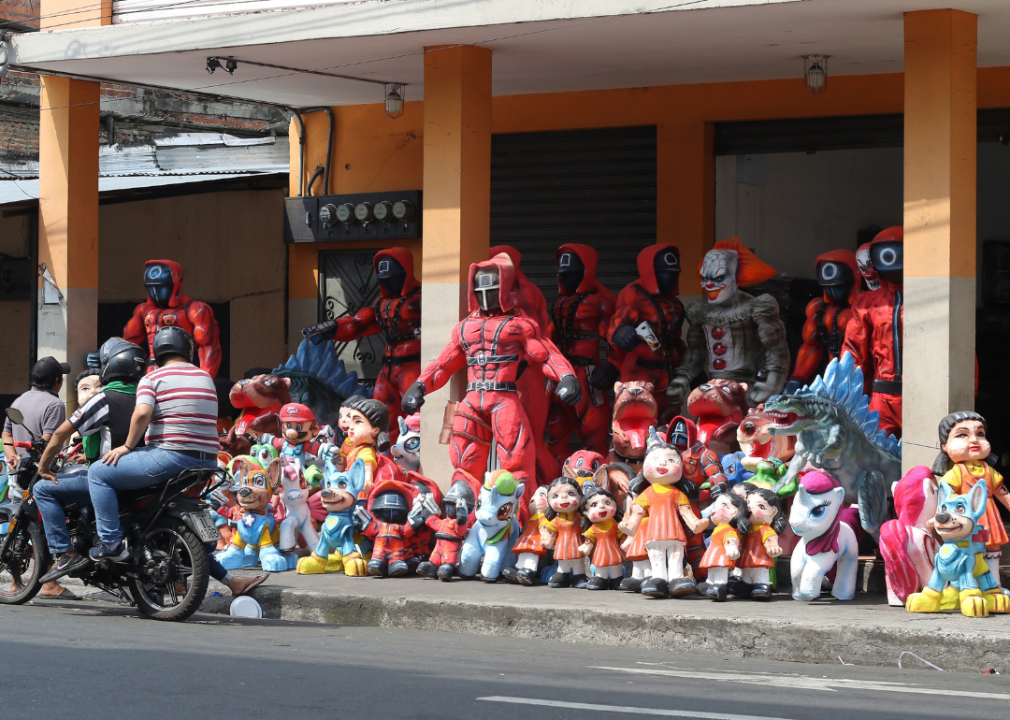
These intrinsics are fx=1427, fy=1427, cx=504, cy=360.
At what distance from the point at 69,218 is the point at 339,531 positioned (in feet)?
13.7

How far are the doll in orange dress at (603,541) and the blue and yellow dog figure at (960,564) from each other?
5.75 feet

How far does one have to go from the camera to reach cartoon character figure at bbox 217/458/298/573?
9156 millimetres

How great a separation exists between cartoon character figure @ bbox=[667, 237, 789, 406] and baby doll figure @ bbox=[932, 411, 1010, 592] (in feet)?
7.48

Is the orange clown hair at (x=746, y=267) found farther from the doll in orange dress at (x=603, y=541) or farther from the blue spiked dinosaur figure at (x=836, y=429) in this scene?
the doll in orange dress at (x=603, y=541)

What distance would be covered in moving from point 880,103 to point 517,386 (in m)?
4.04

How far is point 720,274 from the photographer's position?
33.1 feet

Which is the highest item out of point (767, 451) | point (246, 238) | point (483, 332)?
point (246, 238)

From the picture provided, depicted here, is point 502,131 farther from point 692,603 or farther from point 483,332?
point 692,603

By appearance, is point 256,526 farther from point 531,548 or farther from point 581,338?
point 581,338

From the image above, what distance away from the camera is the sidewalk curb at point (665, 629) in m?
6.79

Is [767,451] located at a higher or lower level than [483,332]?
lower

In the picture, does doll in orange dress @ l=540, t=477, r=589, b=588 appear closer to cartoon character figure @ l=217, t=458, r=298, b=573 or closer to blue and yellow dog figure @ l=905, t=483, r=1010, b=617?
cartoon character figure @ l=217, t=458, r=298, b=573

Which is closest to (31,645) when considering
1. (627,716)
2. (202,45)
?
(627,716)

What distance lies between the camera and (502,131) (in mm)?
12797
